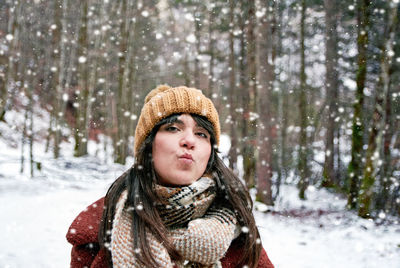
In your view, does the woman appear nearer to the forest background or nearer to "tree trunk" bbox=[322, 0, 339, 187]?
the forest background

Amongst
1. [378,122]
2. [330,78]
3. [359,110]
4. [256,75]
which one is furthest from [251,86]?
[330,78]

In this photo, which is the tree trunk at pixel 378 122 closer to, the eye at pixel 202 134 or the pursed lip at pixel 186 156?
the eye at pixel 202 134

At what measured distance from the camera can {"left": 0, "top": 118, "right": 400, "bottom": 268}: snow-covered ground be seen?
504cm

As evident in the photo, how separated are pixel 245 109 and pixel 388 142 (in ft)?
20.9

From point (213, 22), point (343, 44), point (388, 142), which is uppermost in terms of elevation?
point (213, 22)

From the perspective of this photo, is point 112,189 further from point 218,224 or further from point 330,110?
point 330,110

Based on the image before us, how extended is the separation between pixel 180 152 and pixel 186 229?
0.42 metres

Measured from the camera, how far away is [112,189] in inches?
70.0

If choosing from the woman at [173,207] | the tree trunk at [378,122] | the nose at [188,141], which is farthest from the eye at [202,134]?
the tree trunk at [378,122]

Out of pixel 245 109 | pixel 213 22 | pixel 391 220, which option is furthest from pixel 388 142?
pixel 213 22

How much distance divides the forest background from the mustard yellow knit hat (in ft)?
23.3

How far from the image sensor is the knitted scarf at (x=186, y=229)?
4.78 feet

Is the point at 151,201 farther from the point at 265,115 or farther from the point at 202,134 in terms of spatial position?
the point at 265,115

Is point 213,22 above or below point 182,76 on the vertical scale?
above
